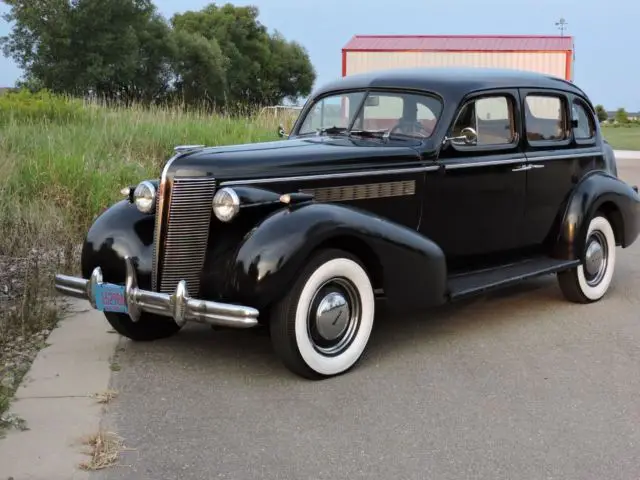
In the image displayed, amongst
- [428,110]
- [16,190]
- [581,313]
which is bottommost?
[581,313]

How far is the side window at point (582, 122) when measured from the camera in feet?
22.6

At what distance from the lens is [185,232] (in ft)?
15.5

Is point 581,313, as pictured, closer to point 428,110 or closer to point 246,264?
point 428,110

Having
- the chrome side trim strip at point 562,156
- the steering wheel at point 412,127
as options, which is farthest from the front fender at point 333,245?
the chrome side trim strip at point 562,156

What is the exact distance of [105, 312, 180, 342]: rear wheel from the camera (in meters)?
5.37

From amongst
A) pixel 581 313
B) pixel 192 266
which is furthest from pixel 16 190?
pixel 581 313

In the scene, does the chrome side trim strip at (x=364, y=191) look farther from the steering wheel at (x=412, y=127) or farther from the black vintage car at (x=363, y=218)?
the steering wheel at (x=412, y=127)

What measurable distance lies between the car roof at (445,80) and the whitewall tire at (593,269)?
1.23 meters

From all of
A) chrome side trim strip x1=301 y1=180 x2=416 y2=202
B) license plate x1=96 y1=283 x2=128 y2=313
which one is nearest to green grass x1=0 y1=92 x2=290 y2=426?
license plate x1=96 y1=283 x2=128 y2=313

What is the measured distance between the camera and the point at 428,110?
586cm

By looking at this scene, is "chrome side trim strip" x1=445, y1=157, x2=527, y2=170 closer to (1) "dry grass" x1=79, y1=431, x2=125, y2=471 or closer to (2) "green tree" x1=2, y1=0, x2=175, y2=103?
(1) "dry grass" x1=79, y1=431, x2=125, y2=471

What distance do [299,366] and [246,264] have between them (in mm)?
672

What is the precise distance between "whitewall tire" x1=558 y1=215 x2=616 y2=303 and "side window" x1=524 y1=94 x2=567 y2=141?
77 centimetres

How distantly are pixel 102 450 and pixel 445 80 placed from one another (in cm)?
365
